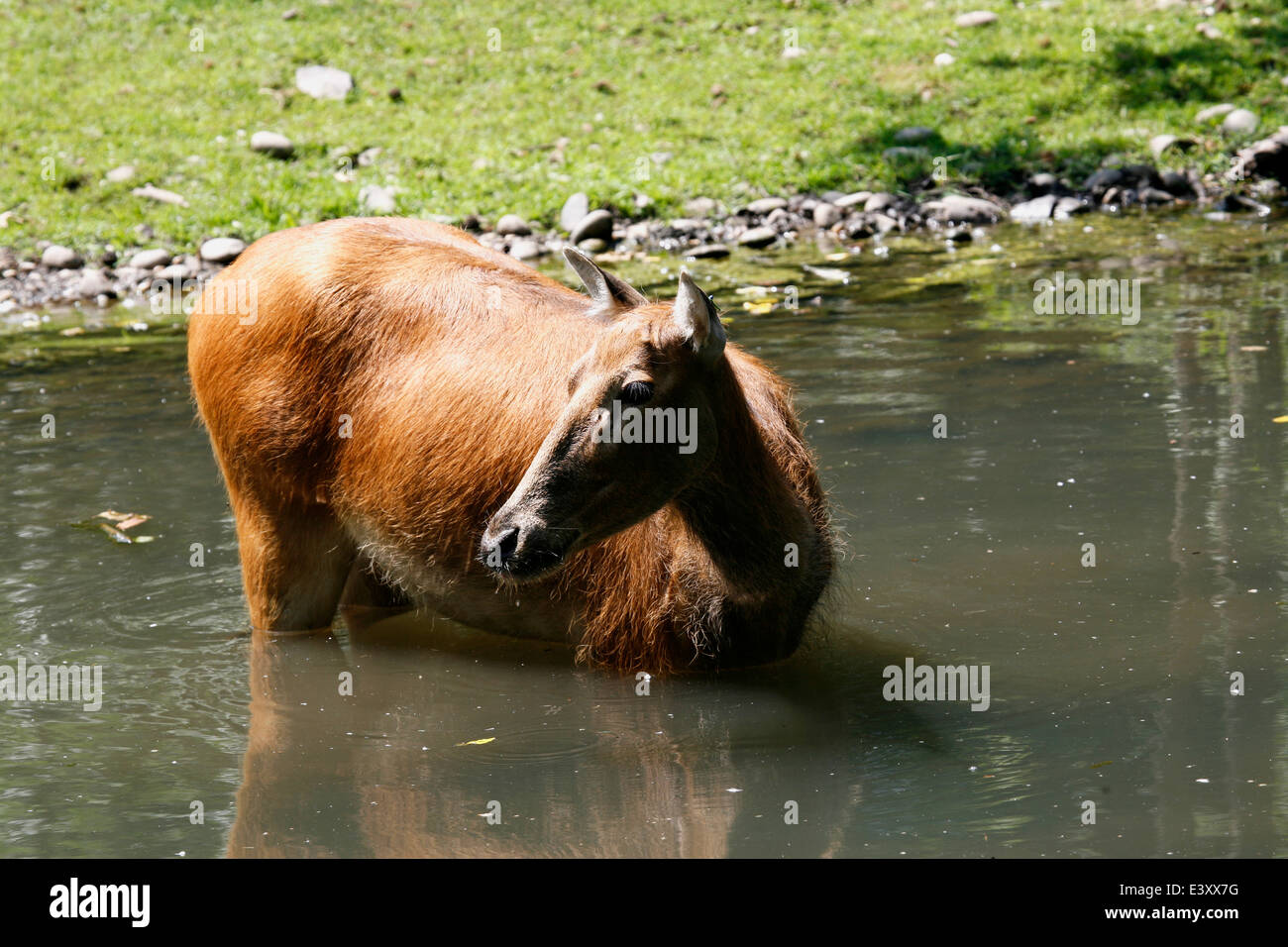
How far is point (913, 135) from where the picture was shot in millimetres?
16344

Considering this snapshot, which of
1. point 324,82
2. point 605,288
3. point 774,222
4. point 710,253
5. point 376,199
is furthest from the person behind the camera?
point 324,82

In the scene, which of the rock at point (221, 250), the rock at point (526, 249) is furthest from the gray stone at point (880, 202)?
the rock at point (221, 250)

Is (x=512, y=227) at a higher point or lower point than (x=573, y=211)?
lower

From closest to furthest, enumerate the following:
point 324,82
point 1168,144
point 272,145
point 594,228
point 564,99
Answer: point 594,228 < point 1168,144 < point 272,145 < point 564,99 < point 324,82

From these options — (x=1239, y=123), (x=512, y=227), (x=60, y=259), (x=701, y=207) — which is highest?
(x=1239, y=123)

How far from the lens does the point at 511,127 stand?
57.0 ft

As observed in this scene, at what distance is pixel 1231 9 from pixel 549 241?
9172 millimetres

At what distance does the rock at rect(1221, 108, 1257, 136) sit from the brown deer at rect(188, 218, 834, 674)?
38.2ft

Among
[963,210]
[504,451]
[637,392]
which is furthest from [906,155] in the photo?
[637,392]

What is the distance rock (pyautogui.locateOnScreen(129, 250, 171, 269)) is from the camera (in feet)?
47.9

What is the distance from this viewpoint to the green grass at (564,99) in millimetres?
15758

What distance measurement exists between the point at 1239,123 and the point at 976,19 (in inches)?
157

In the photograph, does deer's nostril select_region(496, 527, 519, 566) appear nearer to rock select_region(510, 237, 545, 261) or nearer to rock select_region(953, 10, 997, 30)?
rock select_region(510, 237, 545, 261)

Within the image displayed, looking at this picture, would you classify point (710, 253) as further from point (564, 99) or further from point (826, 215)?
point (564, 99)
